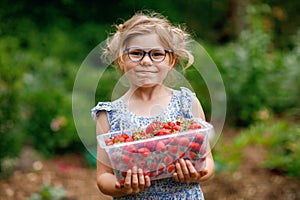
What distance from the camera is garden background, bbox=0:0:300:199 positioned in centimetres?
493

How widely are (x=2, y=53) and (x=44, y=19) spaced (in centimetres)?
433

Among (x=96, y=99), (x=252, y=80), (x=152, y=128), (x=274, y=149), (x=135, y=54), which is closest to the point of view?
(x=152, y=128)

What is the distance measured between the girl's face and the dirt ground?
2696mm

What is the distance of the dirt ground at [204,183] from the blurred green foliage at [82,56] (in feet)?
0.94

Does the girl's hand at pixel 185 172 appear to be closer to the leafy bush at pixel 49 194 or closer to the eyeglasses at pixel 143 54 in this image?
the eyeglasses at pixel 143 54

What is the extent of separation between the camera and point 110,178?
217 cm

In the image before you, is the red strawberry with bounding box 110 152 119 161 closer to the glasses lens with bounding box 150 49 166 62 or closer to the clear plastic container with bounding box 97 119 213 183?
the clear plastic container with bounding box 97 119 213 183

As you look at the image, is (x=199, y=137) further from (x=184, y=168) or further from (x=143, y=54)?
(x=143, y=54)

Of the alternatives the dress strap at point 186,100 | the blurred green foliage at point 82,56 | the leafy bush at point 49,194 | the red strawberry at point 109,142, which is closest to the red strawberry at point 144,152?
the red strawberry at point 109,142

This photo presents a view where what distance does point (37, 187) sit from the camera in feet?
16.2

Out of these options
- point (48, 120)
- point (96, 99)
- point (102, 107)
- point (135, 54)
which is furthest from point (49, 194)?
point (135, 54)

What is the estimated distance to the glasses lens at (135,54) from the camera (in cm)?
212

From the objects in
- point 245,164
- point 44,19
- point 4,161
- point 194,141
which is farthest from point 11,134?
point 44,19

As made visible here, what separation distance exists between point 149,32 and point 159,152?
457 mm
